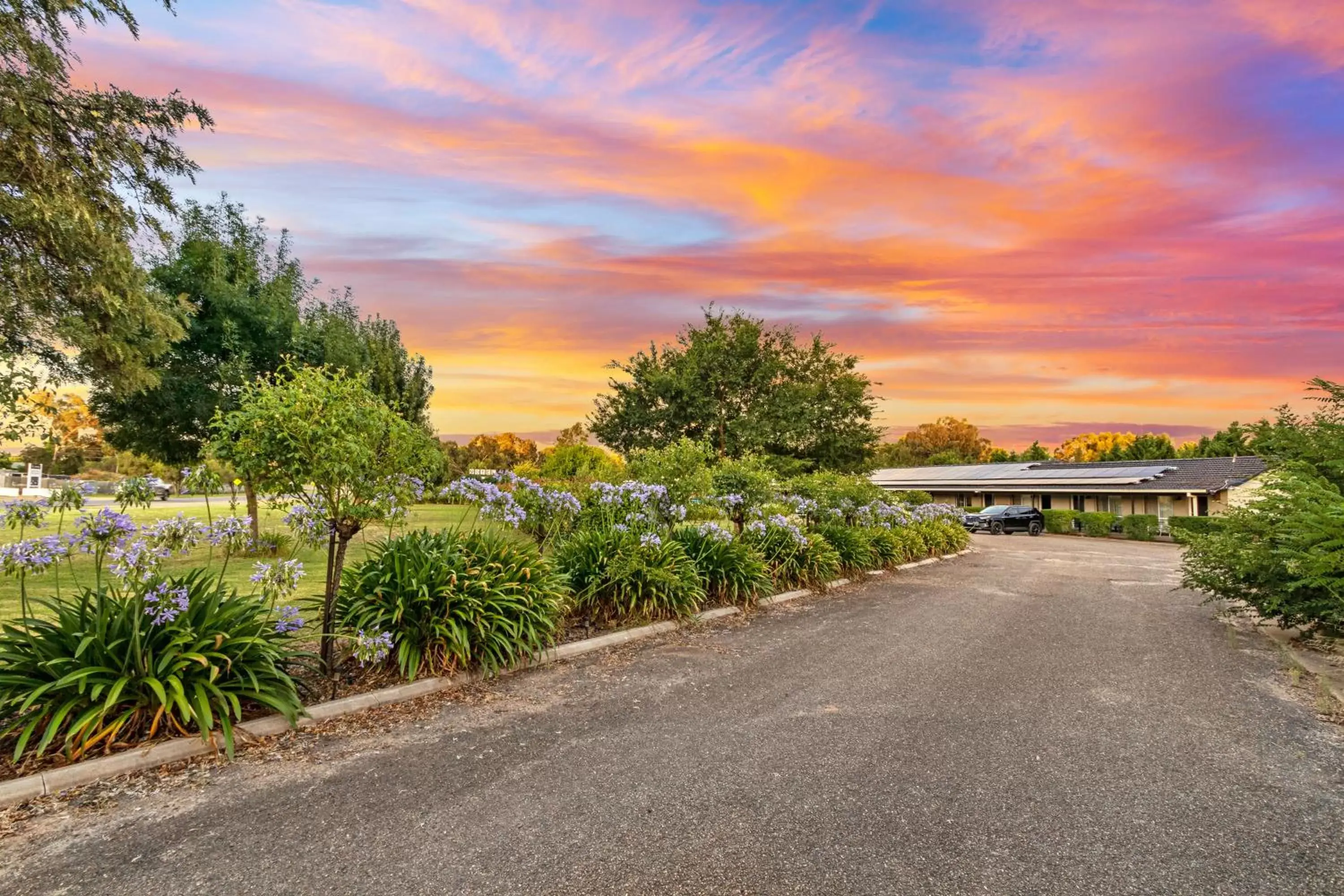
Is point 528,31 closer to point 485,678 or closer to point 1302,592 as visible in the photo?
point 485,678

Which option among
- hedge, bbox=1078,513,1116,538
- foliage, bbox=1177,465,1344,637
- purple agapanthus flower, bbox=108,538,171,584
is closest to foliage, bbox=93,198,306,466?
purple agapanthus flower, bbox=108,538,171,584

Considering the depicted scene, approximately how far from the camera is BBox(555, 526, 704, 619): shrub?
7.57 m

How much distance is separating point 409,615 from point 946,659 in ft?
17.7

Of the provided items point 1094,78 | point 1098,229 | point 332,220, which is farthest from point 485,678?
point 1098,229

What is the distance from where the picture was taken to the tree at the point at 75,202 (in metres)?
10.6

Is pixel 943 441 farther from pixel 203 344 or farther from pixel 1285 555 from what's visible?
pixel 203 344

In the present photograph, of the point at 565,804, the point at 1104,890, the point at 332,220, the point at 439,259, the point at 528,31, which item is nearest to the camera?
the point at 1104,890

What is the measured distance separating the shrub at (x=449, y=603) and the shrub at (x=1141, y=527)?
3192 centimetres

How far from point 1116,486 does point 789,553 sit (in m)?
30.2

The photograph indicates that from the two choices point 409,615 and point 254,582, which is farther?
point 409,615

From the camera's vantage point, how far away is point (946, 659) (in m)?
6.52

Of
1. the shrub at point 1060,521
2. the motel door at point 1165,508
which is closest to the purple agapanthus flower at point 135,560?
the shrub at point 1060,521

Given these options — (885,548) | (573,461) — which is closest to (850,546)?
(885,548)

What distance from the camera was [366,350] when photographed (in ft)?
60.7
